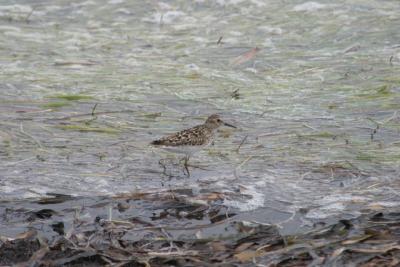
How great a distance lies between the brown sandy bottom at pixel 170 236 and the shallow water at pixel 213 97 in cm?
27

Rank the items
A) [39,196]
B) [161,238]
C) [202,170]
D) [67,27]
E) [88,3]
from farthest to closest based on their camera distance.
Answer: [88,3] → [67,27] → [202,170] → [39,196] → [161,238]

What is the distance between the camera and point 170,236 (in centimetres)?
620

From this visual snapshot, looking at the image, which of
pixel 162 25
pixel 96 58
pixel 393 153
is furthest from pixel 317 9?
pixel 393 153

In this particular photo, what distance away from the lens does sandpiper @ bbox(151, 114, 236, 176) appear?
7.80 metres

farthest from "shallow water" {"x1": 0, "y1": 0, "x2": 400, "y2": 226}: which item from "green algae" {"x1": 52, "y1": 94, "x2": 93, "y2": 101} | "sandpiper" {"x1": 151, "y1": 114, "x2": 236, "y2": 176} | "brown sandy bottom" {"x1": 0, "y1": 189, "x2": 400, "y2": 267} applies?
"brown sandy bottom" {"x1": 0, "y1": 189, "x2": 400, "y2": 267}

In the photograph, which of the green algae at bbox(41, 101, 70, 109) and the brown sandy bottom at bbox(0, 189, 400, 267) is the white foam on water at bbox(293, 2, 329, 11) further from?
the brown sandy bottom at bbox(0, 189, 400, 267)

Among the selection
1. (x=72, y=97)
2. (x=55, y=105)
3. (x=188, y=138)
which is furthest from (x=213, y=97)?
(x=188, y=138)

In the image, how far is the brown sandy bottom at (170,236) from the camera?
19.1 ft

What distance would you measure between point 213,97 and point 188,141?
198 cm

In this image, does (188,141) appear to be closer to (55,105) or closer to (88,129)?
(88,129)

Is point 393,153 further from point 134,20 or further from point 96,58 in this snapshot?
point 134,20

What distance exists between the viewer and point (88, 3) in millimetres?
13352

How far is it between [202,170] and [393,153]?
5.48 ft

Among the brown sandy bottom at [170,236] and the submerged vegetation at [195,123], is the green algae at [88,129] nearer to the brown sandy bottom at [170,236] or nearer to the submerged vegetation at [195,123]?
the submerged vegetation at [195,123]
